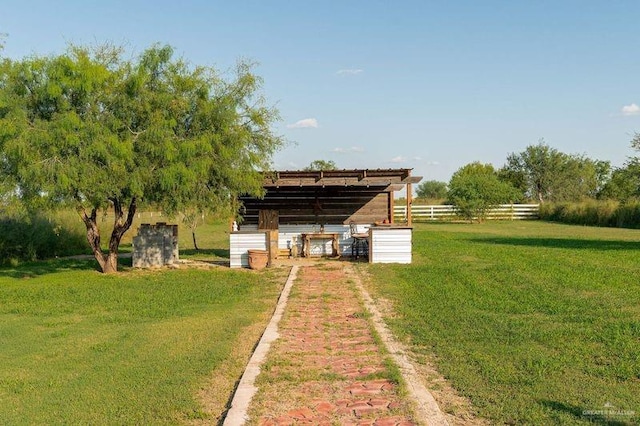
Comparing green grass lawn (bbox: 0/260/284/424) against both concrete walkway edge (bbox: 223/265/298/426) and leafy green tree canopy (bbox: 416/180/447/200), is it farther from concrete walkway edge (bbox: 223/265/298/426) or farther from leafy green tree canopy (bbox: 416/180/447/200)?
leafy green tree canopy (bbox: 416/180/447/200)

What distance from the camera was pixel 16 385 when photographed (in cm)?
598

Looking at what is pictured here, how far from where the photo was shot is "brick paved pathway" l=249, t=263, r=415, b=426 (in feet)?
15.9

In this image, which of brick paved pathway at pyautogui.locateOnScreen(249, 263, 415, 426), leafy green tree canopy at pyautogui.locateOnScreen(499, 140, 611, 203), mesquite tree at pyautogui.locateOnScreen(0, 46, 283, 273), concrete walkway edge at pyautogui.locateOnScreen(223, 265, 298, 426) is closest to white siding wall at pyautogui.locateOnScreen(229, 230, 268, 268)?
mesquite tree at pyautogui.locateOnScreen(0, 46, 283, 273)

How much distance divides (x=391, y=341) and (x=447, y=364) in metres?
1.26

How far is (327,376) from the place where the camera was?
19.5 ft

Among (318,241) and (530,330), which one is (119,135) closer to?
(318,241)

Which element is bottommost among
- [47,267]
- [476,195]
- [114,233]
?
[47,267]

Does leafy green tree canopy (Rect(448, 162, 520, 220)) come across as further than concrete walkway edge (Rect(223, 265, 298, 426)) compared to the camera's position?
Yes

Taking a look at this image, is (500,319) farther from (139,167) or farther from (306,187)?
(306,187)

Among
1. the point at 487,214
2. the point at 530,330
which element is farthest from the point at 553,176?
the point at 530,330

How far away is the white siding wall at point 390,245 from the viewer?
651 inches

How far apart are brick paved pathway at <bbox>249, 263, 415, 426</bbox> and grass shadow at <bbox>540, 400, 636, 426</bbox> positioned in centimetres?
121

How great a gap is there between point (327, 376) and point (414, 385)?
3.00ft

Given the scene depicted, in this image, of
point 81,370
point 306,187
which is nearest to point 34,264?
point 306,187
